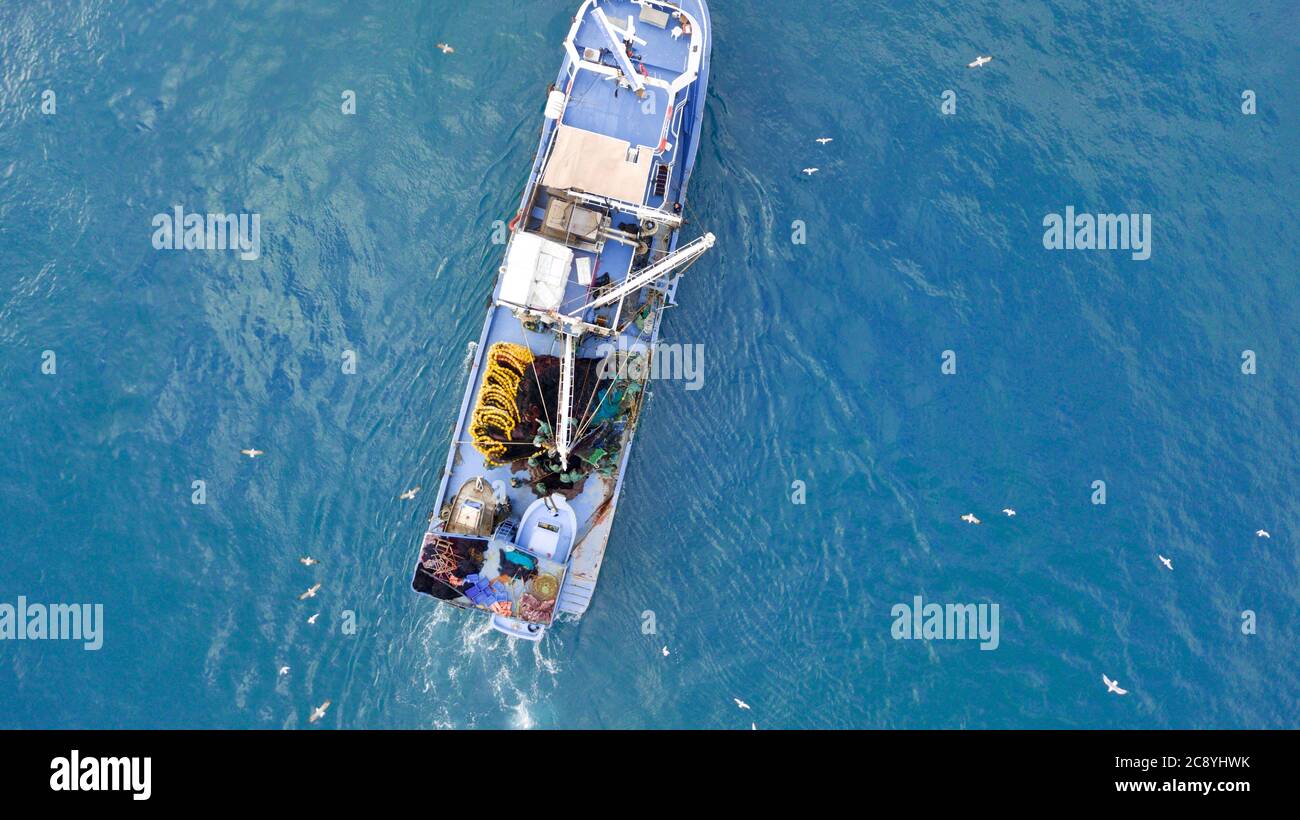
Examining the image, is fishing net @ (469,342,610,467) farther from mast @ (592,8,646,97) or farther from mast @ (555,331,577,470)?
mast @ (592,8,646,97)

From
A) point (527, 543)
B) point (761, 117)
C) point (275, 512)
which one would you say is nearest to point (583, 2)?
point (761, 117)

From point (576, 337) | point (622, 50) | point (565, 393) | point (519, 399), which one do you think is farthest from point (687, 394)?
point (622, 50)

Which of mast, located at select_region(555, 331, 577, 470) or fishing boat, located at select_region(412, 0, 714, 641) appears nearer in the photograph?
mast, located at select_region(555, 331, 577, 470)

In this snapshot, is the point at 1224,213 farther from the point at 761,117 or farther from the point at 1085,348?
the point at 761,117

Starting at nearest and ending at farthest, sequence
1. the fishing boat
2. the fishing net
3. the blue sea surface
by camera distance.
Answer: the fishing boat < the fishing net < the blue sea surface

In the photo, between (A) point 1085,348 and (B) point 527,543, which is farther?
(A) point 1085,348

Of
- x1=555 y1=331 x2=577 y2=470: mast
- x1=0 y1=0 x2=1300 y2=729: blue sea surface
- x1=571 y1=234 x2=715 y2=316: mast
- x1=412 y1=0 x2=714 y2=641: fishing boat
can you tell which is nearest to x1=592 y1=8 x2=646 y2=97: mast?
x1=412 y1=0 x2=714 y2=641: fishing boat

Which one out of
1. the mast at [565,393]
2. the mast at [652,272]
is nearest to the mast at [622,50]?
the mast at [652,272]
